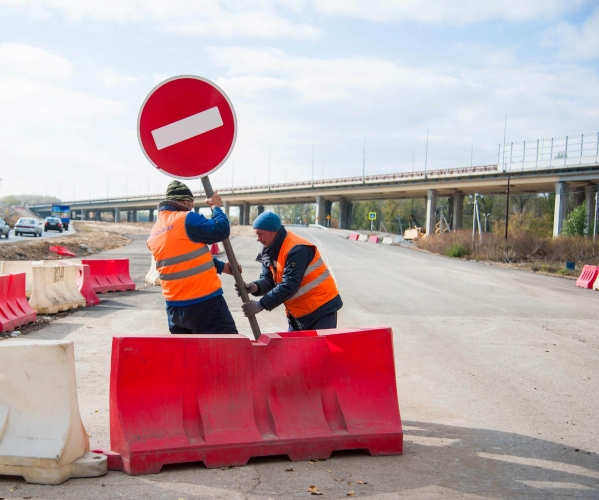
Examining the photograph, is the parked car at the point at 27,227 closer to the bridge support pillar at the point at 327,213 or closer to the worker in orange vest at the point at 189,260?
the worker in orange vest at the point at 189,260

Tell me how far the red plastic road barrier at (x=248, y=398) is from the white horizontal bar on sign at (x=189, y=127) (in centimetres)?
145

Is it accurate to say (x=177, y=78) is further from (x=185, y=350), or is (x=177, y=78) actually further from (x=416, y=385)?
(x=416, y=385)

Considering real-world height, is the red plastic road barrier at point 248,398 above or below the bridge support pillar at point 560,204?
below

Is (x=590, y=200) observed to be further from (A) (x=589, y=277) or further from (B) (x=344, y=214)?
(A) (x=589, y=277)

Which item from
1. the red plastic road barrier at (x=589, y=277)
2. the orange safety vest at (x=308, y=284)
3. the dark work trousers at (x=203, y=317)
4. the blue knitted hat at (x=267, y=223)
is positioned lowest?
the red plastic road barrier at (x=589, y=277)

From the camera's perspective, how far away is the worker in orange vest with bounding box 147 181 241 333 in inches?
186

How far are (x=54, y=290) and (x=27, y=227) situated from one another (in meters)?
40.7

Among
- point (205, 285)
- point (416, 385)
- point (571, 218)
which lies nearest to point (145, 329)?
point (416, 385)

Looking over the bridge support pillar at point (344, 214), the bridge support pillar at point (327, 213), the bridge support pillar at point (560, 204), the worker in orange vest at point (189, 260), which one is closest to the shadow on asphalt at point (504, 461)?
the worker in orange vest at point (189, 260)

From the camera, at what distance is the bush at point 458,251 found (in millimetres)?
46906

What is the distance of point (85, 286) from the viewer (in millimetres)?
12930

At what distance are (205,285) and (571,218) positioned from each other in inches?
2362

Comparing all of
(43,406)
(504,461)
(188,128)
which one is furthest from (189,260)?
(504,461)

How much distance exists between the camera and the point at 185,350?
14.1ft
